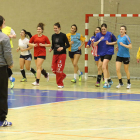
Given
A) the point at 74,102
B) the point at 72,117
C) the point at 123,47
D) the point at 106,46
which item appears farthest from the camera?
the point at 106,46

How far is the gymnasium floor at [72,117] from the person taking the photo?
4930 mm

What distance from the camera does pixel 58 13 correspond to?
1675cm

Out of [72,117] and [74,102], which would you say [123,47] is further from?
[72,117]

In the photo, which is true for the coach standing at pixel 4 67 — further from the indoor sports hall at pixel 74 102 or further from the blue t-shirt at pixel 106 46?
the blue t-shirt at pixel 106 46

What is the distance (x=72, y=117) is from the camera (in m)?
6.33

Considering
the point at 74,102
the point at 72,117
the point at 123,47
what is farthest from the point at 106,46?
the point at 72,117

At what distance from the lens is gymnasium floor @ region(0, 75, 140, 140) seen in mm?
4930

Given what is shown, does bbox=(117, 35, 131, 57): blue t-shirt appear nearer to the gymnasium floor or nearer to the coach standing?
the gymnasium floor

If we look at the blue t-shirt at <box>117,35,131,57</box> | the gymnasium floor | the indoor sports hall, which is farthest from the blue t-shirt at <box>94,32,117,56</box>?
the gymnasium floor

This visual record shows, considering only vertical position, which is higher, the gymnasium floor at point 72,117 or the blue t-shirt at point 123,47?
the blue t-shirt at point 123,47

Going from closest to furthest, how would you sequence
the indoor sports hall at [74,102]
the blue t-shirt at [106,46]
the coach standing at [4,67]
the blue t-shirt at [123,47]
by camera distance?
the indoor sports hall at [74,102]
the coach standing at [4,67]
the blue t-shirt at [123,47]
the blue t-shirt at [106,46]

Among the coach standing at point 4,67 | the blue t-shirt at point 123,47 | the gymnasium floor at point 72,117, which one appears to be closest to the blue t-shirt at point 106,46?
the blue t-shirt at point 123,47

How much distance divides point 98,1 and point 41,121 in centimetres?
1093

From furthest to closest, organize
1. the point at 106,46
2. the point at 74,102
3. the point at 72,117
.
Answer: the point at 106,46
the point at 74,102
the point at 72,117
